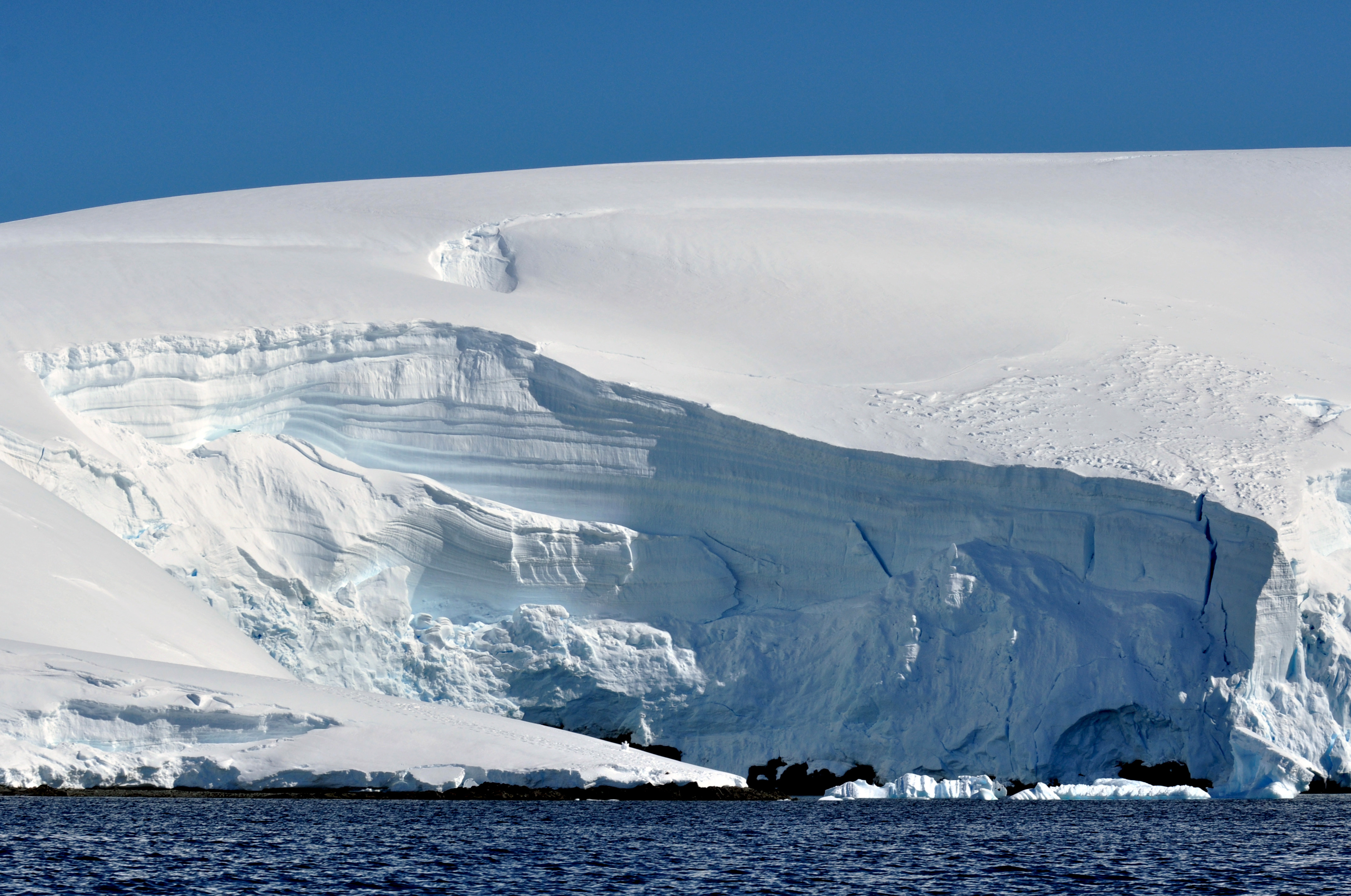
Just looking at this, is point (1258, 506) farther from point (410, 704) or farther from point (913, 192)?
point (913, 192)

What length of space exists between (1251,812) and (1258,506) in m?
4.15

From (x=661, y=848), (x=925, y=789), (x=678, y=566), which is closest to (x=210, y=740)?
(x=661, y=848)

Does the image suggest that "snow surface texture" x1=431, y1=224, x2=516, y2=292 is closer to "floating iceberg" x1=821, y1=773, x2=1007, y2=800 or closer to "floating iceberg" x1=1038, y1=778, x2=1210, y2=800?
"floating iceberg" x1=821, y1=773, x2=1007, y2=800

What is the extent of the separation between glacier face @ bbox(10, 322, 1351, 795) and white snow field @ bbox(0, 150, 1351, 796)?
0.05 m

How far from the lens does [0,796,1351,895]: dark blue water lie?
13.6 metres

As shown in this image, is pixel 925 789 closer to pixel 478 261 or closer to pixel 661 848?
pixel 661 848

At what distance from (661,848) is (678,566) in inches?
312

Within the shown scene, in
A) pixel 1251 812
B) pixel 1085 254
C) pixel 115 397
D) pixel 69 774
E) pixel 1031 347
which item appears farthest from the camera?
pixel 1085 254

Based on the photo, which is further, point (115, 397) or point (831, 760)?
point (115, 397)

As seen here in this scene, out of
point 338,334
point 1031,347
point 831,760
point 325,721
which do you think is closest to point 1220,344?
point 1031,347

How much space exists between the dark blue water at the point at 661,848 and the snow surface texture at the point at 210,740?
1.57ft

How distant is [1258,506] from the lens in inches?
859

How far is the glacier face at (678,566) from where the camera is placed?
2180 centimetres

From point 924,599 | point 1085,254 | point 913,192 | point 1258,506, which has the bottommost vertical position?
point 924,599
